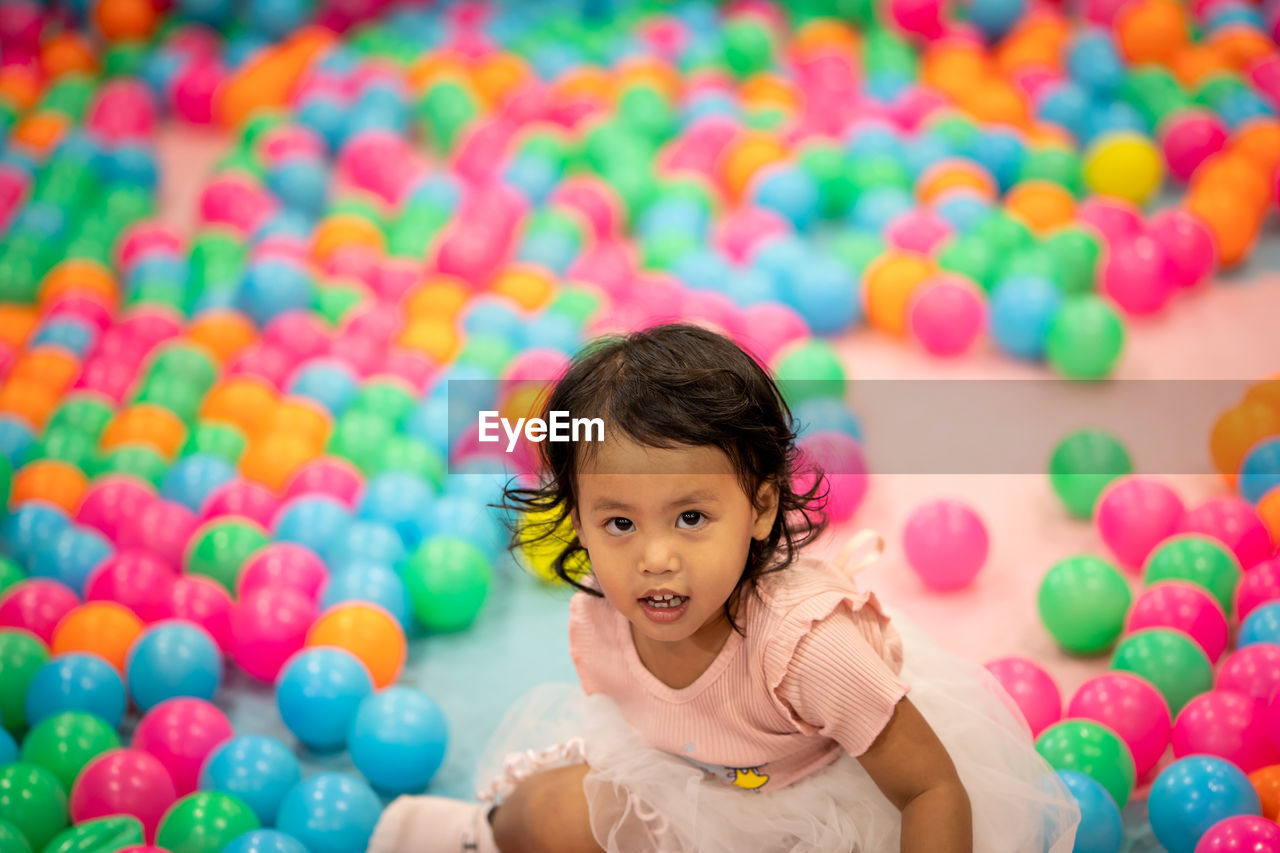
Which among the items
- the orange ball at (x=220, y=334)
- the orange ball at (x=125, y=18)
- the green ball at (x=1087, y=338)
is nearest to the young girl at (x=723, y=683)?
the green ball at (x=1087, y=338)

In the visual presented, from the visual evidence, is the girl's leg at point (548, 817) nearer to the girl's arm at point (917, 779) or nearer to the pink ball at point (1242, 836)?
the girl's arm at point (917, 779)

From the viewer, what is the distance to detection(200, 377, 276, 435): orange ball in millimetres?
2156

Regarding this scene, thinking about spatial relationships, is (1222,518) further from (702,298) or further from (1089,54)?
(1089,54)

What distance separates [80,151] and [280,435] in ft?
4.01

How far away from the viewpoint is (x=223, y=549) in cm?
185

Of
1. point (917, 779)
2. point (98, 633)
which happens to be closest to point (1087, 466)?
point (917, 779)

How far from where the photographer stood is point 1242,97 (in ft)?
8.98

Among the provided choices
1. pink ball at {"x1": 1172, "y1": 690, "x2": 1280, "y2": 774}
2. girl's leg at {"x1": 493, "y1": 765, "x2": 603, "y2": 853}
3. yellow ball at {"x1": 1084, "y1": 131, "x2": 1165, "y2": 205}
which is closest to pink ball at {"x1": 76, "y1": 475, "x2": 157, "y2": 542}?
girl's leg at {"x1": 493, "y1": 765, "x2": 603, "y2": 853}

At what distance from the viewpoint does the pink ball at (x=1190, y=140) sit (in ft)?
8.72

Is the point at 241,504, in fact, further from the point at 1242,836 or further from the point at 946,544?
the point at 1242,836

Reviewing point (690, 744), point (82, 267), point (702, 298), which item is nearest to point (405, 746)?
point (690, 744)

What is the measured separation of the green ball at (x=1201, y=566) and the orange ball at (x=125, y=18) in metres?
2.90

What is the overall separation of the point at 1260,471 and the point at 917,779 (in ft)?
3.12

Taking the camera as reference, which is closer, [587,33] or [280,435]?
[280,435]
